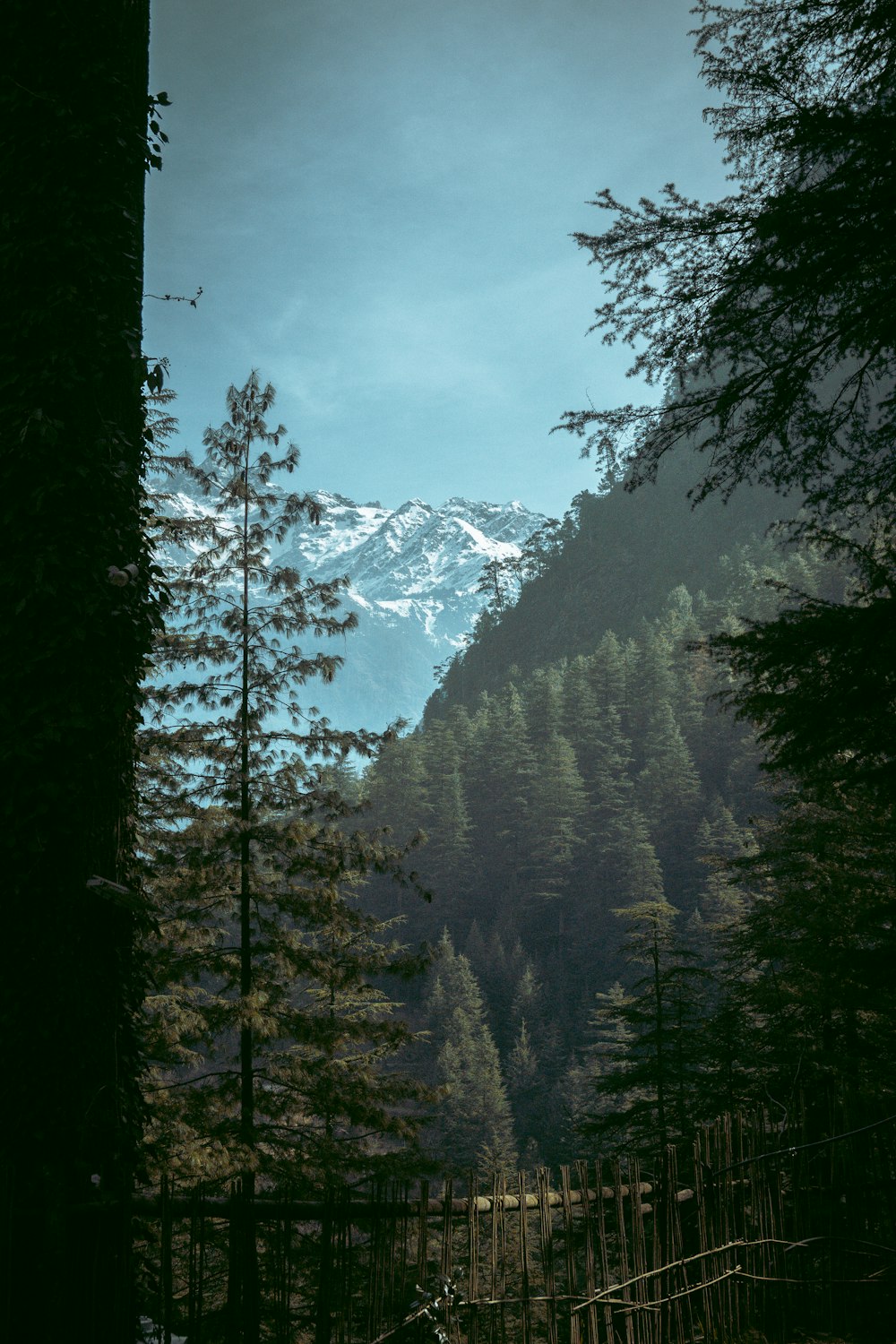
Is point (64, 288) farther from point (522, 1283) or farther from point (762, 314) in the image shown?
point (522, 1283)

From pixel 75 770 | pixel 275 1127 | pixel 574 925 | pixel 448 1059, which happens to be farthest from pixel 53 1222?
pixel 574 925

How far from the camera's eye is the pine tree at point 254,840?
10438 mm

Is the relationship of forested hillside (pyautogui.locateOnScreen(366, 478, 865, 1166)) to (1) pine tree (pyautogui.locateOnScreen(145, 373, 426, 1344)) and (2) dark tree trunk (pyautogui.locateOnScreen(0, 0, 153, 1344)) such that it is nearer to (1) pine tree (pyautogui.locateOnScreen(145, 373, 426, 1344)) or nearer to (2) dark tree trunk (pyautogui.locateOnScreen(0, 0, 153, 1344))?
(1) pine tree (pyautogui.locateOnScreen(145, 373, 426, 1344))

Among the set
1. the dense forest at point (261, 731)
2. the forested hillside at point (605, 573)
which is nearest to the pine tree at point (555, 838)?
the dense forest at point (261, 731)

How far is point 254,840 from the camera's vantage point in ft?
36.4

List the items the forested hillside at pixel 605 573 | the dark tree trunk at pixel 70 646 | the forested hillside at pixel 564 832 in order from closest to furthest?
the dark tree trunk at pixel 70 646 → the forested hillside at pixel 564 832 → the forested hillside at pixel 605 573

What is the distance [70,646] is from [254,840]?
7304 millimetres

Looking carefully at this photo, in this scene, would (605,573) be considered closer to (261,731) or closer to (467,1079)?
(467,1079)

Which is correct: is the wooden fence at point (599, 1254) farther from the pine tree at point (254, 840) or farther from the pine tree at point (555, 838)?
the pine tree at point (555, 838)

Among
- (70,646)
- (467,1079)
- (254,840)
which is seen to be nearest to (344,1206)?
(70,646)

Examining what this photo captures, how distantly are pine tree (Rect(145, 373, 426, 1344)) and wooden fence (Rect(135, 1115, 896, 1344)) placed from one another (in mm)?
3815

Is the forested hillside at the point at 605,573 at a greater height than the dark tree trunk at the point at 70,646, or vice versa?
the forested hillside at the point at 605,573

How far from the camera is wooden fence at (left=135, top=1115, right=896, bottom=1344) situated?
419cm

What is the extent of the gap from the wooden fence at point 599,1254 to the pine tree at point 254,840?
381cm
